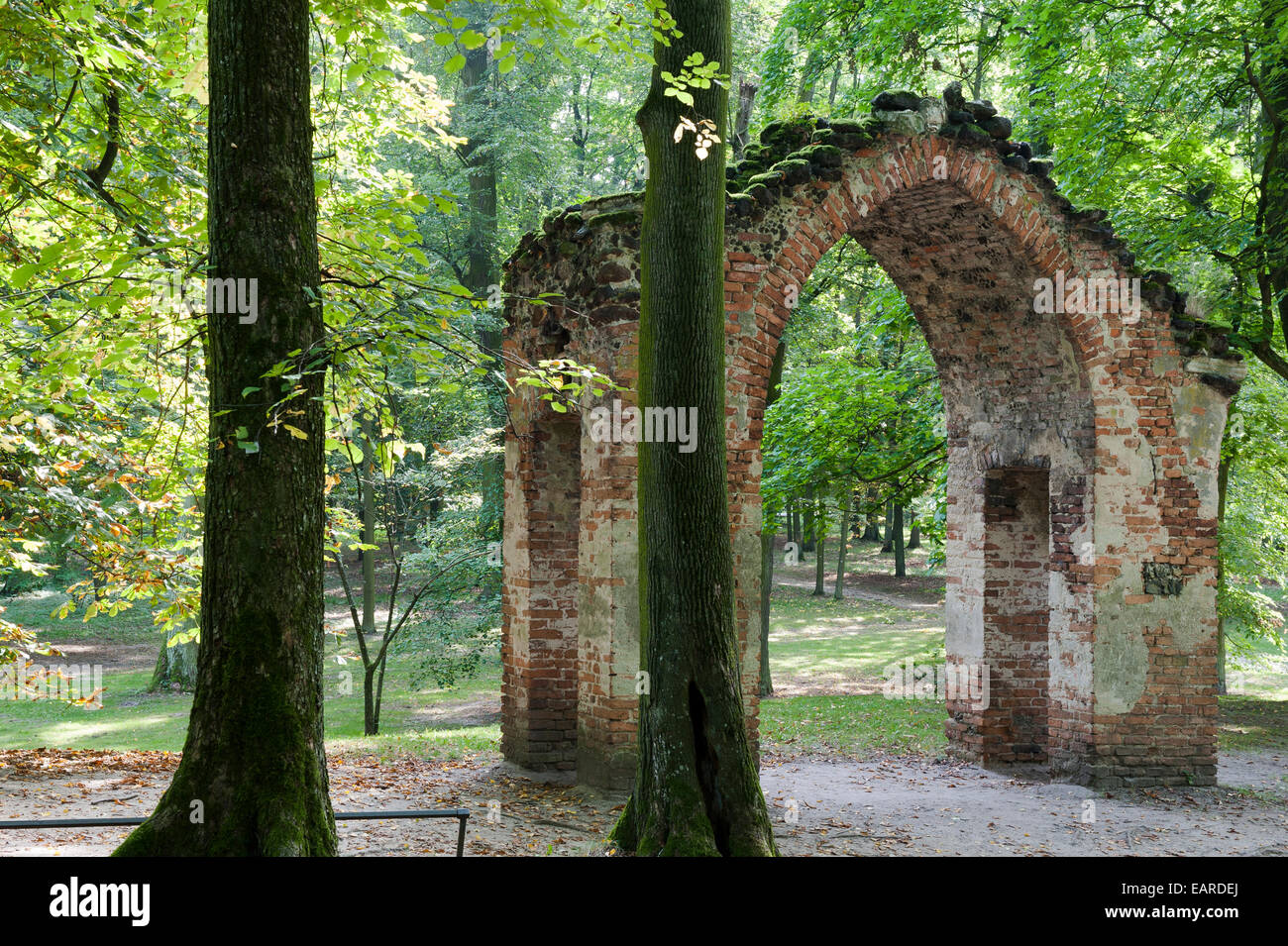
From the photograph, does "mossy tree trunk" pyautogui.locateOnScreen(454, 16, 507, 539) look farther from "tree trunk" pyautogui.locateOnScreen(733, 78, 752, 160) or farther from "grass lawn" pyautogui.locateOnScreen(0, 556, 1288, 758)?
"grass lawn" pyautogui.locateOnScreen(0, 556, 1288, 758)

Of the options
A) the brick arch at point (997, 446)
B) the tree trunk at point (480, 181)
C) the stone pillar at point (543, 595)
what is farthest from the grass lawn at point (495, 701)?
the tree trunk at point (480, 181)

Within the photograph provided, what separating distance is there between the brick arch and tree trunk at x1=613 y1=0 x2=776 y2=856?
80.0 inches

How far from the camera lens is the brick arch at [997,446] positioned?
324 inches

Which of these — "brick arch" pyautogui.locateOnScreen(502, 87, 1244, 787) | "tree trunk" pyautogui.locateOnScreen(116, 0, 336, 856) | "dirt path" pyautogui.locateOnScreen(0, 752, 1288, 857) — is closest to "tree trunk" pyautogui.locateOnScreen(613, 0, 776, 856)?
"dirt path" pyautogui.locateOnScreen(0, 752, 1288, 857)

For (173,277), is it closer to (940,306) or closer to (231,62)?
(231,62)

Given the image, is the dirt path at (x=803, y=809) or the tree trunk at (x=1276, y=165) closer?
the dirt path at (x=803, y=809)

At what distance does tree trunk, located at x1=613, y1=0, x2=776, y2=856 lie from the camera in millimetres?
5816

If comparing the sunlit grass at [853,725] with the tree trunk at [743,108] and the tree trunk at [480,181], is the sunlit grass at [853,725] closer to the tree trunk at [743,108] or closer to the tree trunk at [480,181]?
the tree trunk at [743,108]

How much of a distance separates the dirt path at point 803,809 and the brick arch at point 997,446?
483 mm

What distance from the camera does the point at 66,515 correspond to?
813 centimetres

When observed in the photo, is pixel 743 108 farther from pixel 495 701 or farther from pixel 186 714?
pixel 186 714

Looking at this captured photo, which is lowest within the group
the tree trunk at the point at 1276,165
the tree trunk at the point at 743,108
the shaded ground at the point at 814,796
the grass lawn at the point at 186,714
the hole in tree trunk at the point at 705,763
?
the grass lawn at the point at 186,714

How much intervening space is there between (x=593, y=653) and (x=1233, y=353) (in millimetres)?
6907

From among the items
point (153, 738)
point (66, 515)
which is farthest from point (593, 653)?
point (153, 738)
